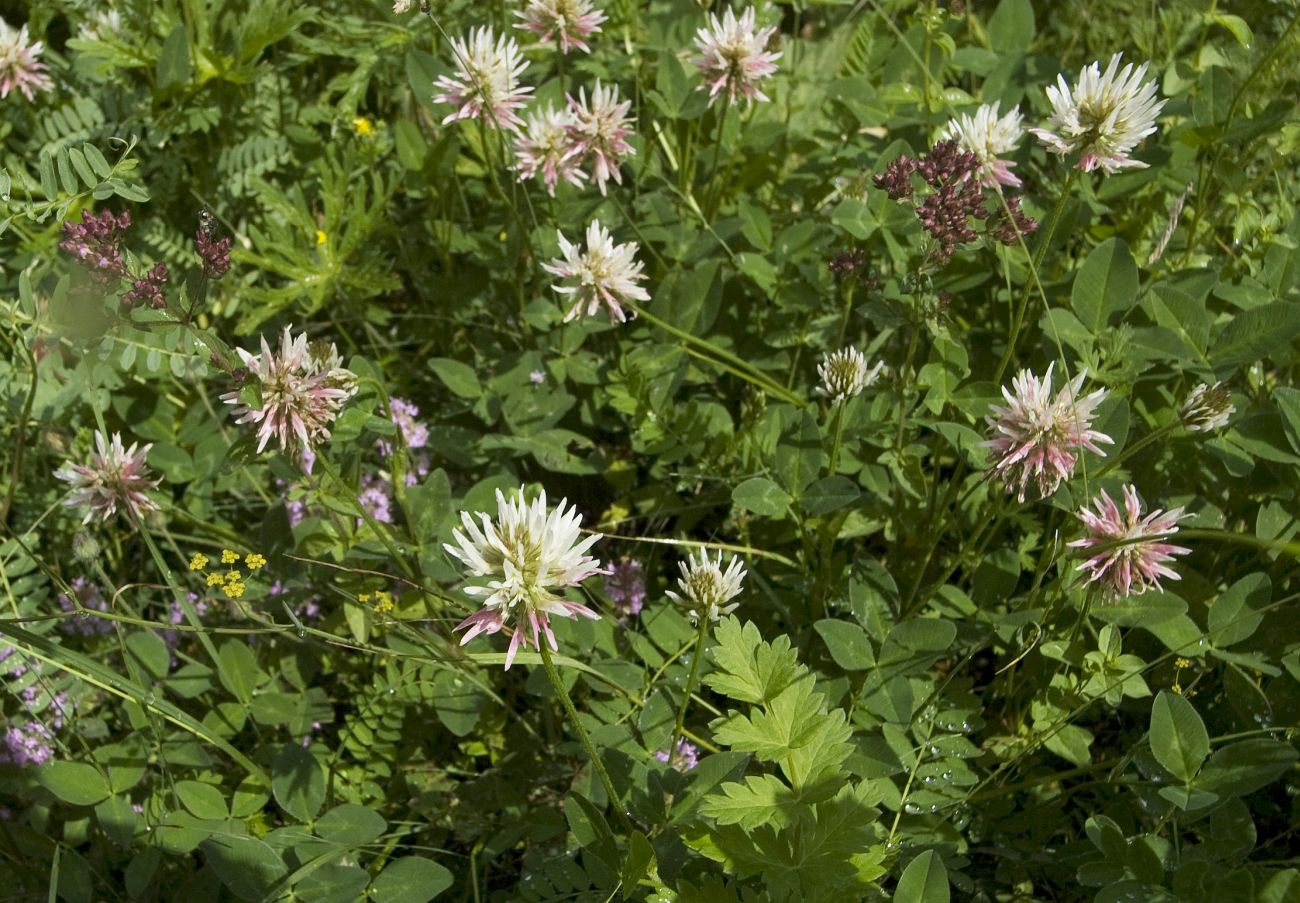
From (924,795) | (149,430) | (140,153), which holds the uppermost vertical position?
(140,153)

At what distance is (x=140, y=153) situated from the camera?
3.63 m

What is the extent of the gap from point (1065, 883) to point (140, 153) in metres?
3.25

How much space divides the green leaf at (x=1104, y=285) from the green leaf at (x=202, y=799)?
2141 millimetres

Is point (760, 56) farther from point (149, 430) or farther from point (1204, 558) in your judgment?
point (149, 430)

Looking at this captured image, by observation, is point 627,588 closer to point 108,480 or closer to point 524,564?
point 524,564

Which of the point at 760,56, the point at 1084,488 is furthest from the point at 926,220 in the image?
the point at 760,56

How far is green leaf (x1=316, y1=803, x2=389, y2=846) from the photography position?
7.56 ft

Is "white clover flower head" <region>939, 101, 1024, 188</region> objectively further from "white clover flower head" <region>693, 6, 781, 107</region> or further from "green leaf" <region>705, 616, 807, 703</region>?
"green leaf" <region>705, 616, 807, 703</region>

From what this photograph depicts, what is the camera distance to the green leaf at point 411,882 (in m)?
2.17

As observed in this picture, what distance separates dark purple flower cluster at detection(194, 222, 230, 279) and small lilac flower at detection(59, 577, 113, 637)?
1.22 meters

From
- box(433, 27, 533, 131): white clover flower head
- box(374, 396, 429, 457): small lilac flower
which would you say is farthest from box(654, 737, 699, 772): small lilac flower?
box(433, 27, 533, 131): white clover flower head

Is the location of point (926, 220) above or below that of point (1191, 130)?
below

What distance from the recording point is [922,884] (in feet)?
6.19

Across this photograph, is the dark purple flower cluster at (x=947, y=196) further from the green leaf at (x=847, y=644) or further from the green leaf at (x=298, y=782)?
the green leaf at (x=298, y=782)
